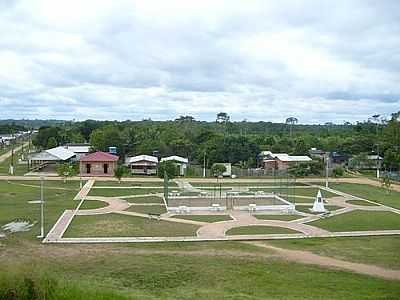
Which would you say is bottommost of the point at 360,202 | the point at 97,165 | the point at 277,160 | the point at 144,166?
the point at 360,202

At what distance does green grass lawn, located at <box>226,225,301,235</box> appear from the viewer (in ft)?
87.9

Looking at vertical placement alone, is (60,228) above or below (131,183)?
below

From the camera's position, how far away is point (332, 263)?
20.8m

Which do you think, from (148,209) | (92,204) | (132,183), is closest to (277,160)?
(132,183)

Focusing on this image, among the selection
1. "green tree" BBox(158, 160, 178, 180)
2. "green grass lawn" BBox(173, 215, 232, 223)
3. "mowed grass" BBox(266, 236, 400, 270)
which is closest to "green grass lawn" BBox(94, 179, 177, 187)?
"green tree" BBox(158, 160, 178, 180)

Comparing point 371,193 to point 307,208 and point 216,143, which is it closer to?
point 307,208

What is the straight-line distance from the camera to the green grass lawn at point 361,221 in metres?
28.5

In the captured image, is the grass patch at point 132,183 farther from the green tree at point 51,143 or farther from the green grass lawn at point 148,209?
the green tree at point 51,143

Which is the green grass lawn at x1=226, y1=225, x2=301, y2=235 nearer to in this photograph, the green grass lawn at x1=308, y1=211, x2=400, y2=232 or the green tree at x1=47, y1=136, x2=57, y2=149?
the green grass lawn at x1=308, y1=211, x2=400, y2=232

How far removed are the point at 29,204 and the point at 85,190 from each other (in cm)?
805

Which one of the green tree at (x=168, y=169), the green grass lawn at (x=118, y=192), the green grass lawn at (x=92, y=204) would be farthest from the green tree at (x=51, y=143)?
the green grass lawn at (x=92, y=204)

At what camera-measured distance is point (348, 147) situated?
6919 centimetres

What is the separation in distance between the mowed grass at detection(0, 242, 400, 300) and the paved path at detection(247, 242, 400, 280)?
63cm

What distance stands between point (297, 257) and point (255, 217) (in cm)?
967
